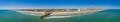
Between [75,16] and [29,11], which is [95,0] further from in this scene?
[29,11]

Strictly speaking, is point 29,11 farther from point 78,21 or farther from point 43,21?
point 78,21

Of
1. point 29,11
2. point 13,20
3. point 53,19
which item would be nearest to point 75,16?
point 53,19

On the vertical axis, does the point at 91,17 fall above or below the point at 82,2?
below

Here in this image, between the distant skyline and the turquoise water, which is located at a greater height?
the distant skyline

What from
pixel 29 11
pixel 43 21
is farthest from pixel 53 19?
pixel 29 11

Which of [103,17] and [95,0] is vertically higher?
[95,0]

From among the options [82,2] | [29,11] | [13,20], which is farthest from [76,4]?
[13,20]
